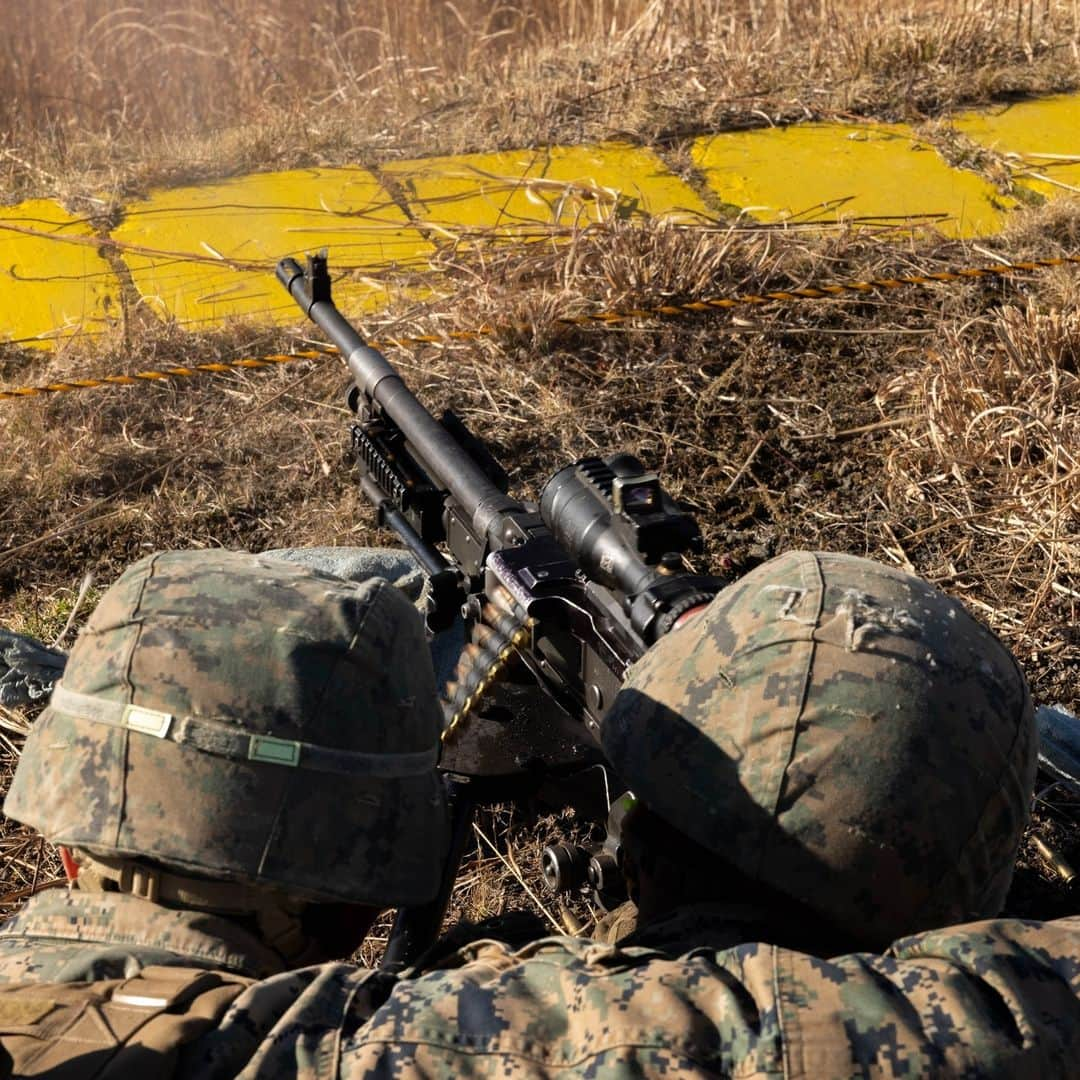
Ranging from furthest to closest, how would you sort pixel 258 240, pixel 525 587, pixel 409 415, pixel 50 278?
pixel 258 240, pixel 50 278, pixel 409 415, pixel 525 587

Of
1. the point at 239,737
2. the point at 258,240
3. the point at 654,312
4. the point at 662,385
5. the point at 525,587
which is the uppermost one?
the point at 239,737

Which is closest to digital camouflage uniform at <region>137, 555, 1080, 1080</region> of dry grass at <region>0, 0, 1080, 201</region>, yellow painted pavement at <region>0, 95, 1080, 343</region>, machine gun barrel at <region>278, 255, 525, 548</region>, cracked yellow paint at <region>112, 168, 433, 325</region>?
machine gun barrel at <region>278, 255, 525, 548</region>

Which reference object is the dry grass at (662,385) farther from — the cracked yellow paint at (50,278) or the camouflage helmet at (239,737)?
the camouflage helmet at (239,737)

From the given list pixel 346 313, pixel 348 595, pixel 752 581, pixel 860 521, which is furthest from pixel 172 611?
pixel 346 313

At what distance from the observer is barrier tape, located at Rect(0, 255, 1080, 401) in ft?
17.6

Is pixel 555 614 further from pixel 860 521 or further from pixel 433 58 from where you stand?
pixel 433 58

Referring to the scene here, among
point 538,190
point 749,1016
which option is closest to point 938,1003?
point 749,1016

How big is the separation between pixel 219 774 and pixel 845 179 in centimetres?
545

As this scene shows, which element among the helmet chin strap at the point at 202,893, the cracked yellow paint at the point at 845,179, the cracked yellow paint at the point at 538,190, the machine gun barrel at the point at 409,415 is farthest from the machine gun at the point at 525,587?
the cracked yellow paint at the point at 845,179

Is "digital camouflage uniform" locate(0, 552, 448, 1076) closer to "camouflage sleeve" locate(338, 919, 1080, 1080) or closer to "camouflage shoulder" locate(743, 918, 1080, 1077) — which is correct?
"camouflage sleeve" locate(338, 919, 1080, 1080)

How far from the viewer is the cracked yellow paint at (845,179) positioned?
6.32m

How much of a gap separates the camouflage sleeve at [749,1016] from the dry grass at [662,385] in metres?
1.67

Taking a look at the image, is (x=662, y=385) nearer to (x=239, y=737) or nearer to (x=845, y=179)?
(x=845, y=179)

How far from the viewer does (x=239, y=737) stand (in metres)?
2.06
